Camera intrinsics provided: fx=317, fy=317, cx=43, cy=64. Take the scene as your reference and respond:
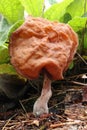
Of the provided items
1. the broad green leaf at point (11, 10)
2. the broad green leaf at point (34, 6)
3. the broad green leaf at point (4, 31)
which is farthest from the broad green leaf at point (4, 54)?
the broad green leaf at point (34, 6)

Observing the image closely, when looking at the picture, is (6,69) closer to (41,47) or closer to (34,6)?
(41,47)

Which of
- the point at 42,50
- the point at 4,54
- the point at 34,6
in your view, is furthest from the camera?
the point at 34,6

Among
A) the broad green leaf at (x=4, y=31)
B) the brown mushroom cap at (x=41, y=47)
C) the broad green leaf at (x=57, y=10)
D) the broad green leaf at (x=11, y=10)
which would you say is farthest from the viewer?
the broad green leaf at (x=57, y=10)

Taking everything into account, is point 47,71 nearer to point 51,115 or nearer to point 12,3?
point 51,115

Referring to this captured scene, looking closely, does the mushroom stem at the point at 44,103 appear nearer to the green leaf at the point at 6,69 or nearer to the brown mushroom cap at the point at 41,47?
the brown mushroom cap at the point at 41,47

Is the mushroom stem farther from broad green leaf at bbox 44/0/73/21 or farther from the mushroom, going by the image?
broad green leaf at bbox 44/0/73/21

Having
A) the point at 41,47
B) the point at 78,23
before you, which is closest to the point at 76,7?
the point at 78,23

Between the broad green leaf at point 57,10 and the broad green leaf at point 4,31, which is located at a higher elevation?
the broad green leaf at point 57,10
